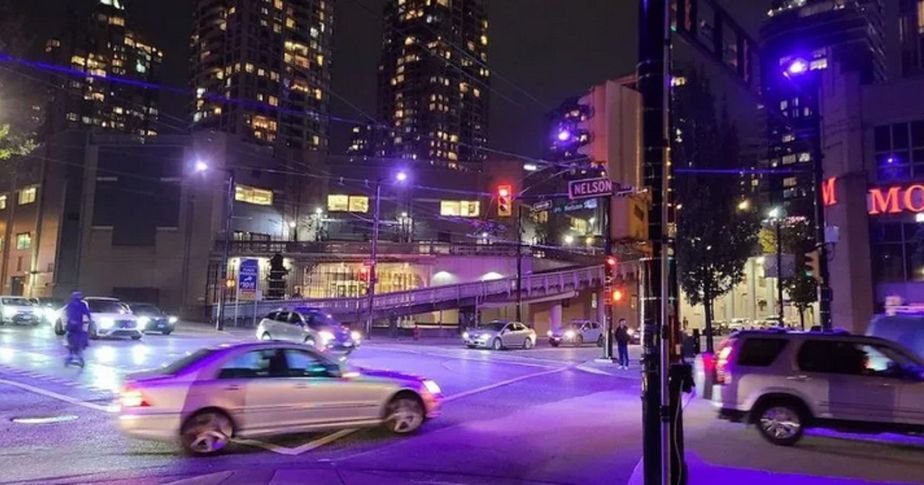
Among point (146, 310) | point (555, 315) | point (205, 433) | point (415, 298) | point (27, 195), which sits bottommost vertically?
point (205, 433)

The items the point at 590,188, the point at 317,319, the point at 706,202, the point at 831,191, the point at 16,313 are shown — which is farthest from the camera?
the point at 16,313

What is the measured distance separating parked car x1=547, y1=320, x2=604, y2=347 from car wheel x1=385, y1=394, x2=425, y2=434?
3098 cm

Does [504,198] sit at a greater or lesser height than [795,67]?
lesser

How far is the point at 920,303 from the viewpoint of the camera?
2700 cm

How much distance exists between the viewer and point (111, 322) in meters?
28.1

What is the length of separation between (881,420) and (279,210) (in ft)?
208

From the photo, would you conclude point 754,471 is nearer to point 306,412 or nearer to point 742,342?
point 742,342

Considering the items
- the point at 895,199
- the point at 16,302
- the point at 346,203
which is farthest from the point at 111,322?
the point at 346,203

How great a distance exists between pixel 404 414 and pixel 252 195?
5824 cm

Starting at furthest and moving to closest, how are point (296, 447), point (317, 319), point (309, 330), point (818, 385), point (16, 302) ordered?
point (16, 302) < point (317, 319) < point (309, 330) < point (818, 385) < point (296, 447)

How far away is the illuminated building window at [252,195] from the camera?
211 ft

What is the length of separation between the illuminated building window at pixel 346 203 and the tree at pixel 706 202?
4202 cm

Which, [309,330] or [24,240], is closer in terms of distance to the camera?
[309,330]

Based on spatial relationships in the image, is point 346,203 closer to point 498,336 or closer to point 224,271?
point 224,271
